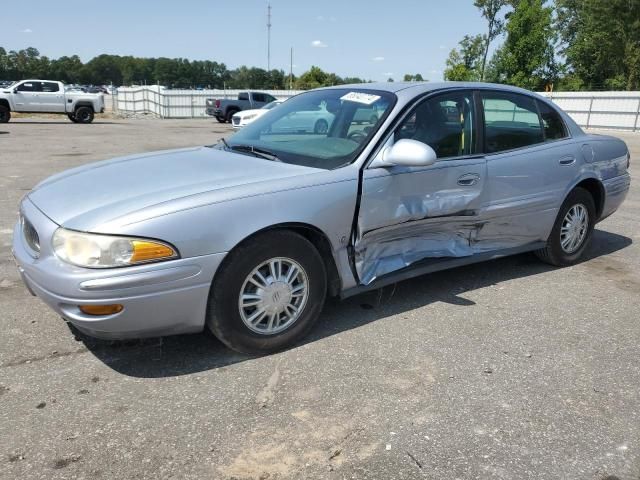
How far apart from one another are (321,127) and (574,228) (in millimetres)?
2518

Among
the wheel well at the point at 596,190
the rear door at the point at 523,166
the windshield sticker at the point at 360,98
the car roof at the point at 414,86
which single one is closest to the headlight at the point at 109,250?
the windshield sticker at the point at 360,98

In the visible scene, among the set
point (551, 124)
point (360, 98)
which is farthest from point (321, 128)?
point (551, 124)

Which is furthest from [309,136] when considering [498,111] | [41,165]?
[41,165]

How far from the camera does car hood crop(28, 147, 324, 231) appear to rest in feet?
9.02

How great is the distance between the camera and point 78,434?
2.41 metres

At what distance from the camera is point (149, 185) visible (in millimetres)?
3002

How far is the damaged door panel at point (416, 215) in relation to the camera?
340 cm

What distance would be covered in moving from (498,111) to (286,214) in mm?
2160

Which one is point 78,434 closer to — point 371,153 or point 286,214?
point 286,214

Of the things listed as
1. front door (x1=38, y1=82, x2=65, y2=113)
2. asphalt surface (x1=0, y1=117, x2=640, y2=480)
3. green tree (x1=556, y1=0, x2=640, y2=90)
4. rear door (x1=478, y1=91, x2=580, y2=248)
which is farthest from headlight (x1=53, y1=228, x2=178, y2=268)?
green tree (x1=556, y1=0, x2=640, y2=90)

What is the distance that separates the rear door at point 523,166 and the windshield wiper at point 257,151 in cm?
160

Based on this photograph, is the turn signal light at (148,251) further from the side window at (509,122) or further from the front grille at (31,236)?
the side window at (509,122)

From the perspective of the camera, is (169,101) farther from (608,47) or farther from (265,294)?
(608,47)

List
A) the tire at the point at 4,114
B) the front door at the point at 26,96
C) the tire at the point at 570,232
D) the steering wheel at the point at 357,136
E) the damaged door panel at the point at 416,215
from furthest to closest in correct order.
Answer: the front door at the point at 26,96, the tire at the point at 4,114, the tire at the point at 570,232, the steering wheel at the point at 357,136, the damaged door panel at the point at 416,215
